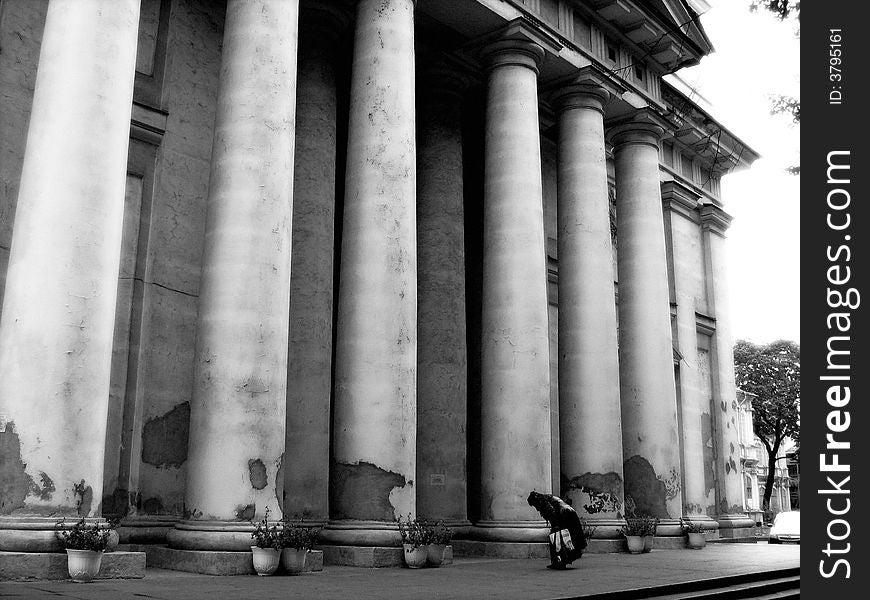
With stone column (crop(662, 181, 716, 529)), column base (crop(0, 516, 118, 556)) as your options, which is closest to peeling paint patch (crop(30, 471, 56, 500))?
column base (crop(0, 516, 118, 556))

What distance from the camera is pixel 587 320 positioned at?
72.4 ft

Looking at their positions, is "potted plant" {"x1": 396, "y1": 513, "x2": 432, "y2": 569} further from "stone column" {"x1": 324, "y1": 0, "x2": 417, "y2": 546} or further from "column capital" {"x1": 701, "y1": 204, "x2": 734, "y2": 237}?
"column capital" {"x1": 701, "y1": 204, "x2": 734, "y2": 237}

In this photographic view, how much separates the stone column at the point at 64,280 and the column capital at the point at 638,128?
17439mm

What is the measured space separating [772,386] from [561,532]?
57770 millimetres

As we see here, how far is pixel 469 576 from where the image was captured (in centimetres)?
1370

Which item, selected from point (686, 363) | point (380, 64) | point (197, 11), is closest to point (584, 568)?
point (380, 64)

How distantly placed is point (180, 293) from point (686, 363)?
20.7 meters

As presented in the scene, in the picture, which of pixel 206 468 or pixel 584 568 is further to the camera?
pixel 584 568

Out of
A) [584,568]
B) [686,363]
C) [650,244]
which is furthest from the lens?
[686,363]

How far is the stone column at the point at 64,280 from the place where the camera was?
11148 millimetres

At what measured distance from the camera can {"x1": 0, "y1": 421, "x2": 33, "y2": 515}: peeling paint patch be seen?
11023 mm

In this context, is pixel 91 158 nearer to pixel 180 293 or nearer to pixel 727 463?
pixel 180 293

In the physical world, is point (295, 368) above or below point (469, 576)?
above

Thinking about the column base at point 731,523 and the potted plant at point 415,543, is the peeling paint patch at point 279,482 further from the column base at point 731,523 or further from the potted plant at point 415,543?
the column base at point 731,523
